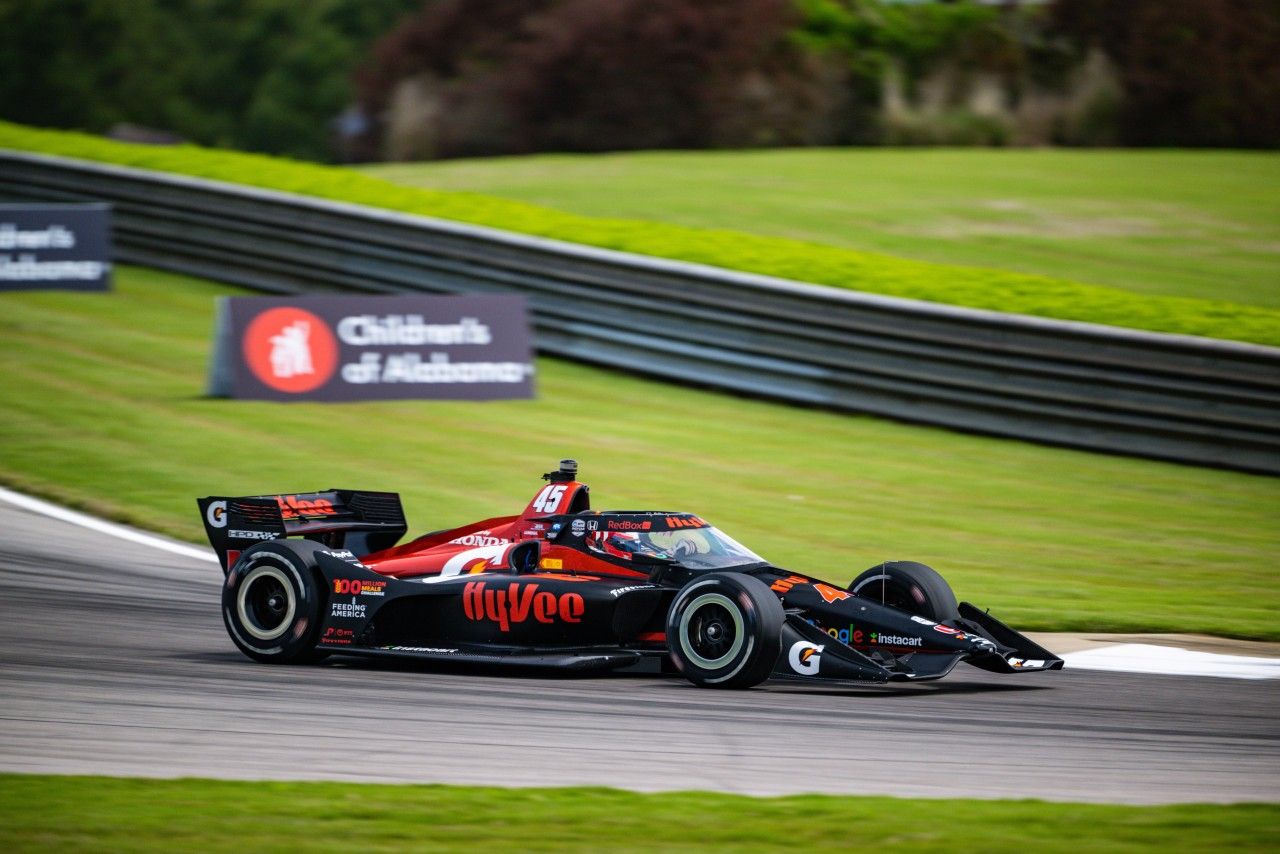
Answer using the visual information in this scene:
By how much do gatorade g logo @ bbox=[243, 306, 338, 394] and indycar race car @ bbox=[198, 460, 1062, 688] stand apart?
624 cm

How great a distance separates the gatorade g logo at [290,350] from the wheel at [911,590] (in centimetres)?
822

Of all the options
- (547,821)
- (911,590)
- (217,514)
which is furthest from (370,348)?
(547,821)

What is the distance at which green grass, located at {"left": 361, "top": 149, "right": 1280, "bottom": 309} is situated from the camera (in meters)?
21.1

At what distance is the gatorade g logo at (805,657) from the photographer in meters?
8.85

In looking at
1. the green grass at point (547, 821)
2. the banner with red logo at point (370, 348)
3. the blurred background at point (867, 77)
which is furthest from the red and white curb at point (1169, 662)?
the blurred background at point (867, 77)

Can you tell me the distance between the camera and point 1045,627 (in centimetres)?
1113

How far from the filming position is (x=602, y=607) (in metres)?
9.32

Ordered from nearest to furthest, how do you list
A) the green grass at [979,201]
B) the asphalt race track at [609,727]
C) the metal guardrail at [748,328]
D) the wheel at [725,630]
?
the asphalt race track at [609,727], the wheel at [725,630], the metal guardrail at [748,328], the green grass at [979,201]

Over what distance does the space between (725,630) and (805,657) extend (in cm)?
43

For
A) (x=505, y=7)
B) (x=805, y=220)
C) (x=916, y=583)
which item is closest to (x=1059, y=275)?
(x=805, y=220)

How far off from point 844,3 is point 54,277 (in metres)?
16.5

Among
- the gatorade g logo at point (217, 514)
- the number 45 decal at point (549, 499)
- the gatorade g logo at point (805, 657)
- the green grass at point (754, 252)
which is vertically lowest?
the gatorade g logo at point (805, 657)

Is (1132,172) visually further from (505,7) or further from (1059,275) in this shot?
(505,7)

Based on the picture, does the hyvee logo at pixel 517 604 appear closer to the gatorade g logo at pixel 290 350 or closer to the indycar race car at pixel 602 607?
the indycar race car at pixel 602 607
